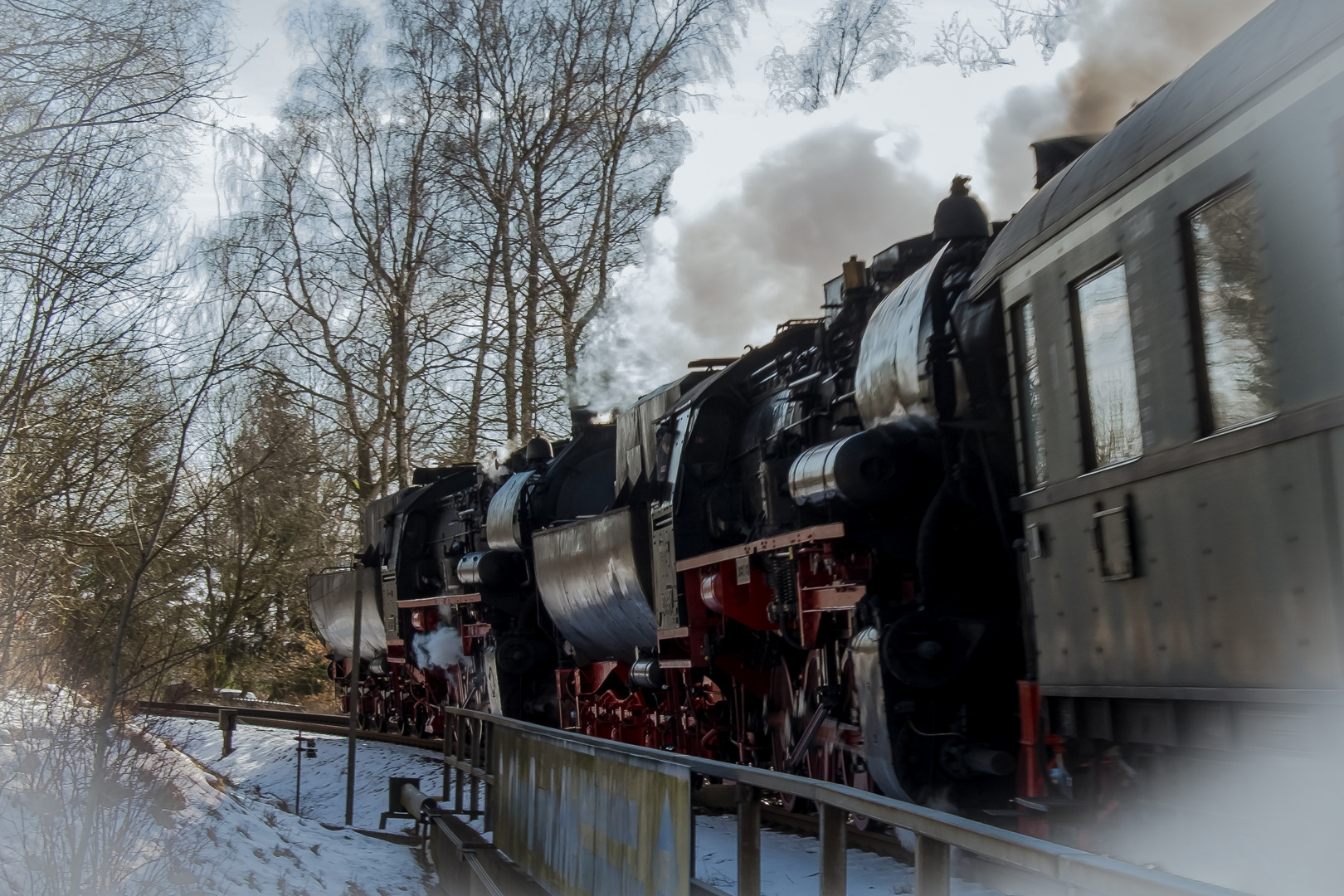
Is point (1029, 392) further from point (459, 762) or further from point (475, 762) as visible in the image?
point (459, 762)

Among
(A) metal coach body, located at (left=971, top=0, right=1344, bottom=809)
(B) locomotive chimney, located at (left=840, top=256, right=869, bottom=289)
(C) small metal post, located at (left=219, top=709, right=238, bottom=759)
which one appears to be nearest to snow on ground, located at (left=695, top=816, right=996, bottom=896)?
(A) metal coach body, located at (left=971, top=0, right=1344, bottom=809)

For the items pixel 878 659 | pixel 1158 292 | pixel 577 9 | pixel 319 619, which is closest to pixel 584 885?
pixel 878 659

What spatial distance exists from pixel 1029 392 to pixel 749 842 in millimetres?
2235

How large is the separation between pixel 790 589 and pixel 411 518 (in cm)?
1264

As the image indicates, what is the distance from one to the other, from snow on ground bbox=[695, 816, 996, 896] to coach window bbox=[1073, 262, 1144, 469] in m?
1.66

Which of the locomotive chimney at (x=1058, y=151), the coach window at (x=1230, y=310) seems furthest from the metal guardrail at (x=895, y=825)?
the locomotive chimney at (x=1058, y=151)

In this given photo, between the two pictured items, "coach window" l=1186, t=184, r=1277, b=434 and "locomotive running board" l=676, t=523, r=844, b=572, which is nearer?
"coach window" l=1186, t=184, r=1277, b=434

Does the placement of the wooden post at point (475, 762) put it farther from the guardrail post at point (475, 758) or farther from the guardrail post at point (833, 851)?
the guardrail post at point (833, 851)

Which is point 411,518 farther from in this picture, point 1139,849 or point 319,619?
point 1139,849

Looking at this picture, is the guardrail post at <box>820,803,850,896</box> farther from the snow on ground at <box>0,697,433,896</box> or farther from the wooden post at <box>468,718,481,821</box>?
the wooden post at <box>468,718,481,821</box>

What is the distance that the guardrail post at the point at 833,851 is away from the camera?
139 inches

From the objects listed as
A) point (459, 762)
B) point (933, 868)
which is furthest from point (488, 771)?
point (933, 868)

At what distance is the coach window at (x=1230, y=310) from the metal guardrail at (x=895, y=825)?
1.52m

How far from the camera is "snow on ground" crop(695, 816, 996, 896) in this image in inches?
179
